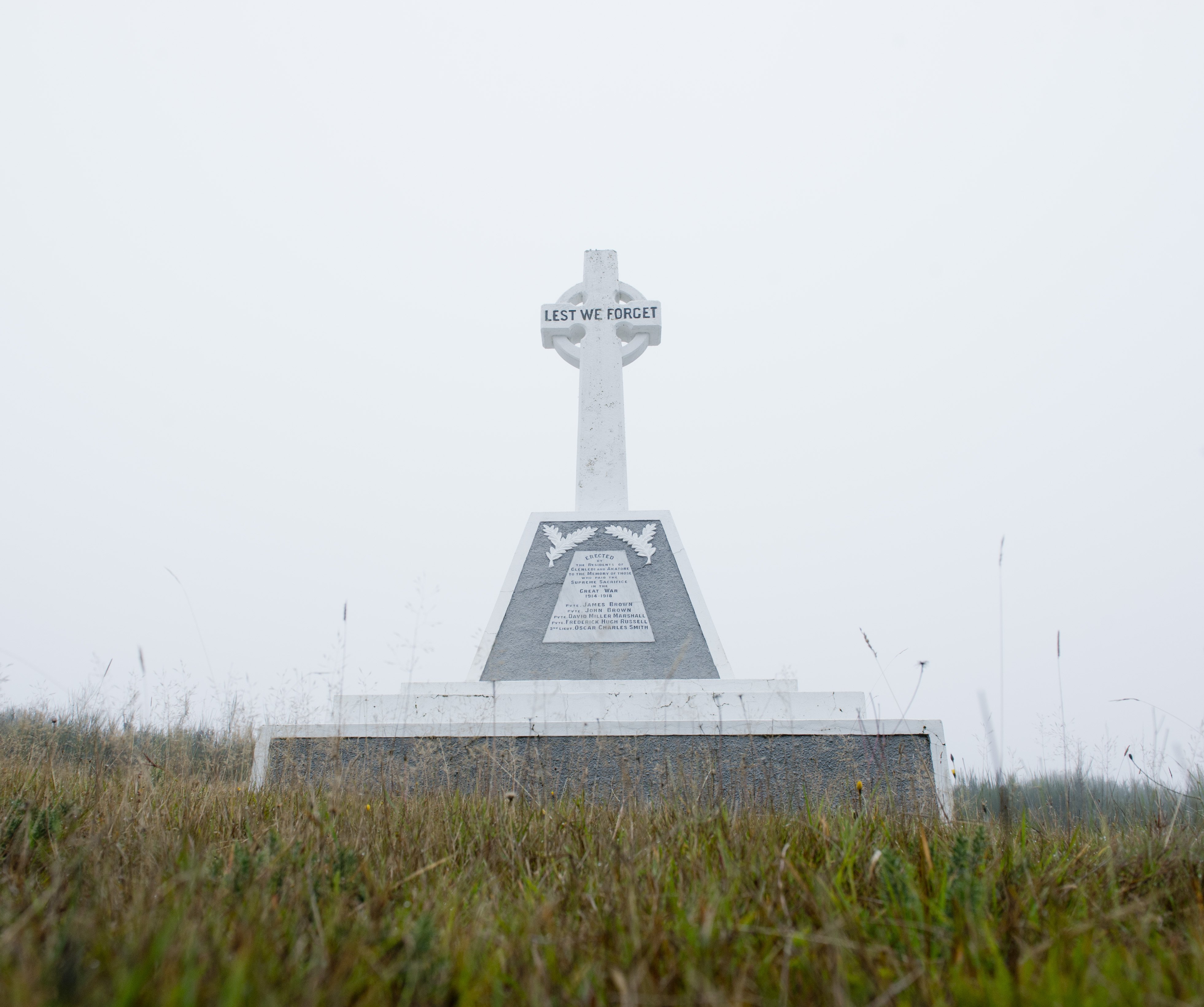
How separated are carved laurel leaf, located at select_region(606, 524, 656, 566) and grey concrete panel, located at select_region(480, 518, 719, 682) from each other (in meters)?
0.03

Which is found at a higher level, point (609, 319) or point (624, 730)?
point (609, 319)

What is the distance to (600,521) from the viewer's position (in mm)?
6496

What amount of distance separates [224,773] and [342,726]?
1433 millimetres

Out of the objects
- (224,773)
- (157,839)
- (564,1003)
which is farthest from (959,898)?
(224,773)

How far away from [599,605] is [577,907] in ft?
14.2

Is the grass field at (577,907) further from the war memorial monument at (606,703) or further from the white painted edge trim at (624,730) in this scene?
the white painted edge trim at (624,730)

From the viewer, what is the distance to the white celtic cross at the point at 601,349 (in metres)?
6.82

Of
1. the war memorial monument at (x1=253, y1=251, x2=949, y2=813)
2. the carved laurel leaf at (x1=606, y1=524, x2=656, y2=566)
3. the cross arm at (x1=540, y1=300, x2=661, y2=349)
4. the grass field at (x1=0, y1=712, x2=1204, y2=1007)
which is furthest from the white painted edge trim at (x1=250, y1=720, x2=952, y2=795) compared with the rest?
the cross arm at (x1=540, y1=300, x2=661, y2=349)

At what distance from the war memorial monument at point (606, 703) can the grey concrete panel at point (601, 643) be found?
1 centimetres

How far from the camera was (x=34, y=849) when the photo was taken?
2.28 meters

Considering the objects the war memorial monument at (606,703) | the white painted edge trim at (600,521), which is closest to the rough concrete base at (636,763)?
the war memorial monument at (606,703)

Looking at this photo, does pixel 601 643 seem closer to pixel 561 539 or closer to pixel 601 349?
pixel 561 539

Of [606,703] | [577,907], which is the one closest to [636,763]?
[606,703]

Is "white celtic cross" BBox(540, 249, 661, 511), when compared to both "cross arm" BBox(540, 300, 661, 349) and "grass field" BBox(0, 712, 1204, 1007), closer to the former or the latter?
"cross arm" BBox(540, 300, 661, 349)
